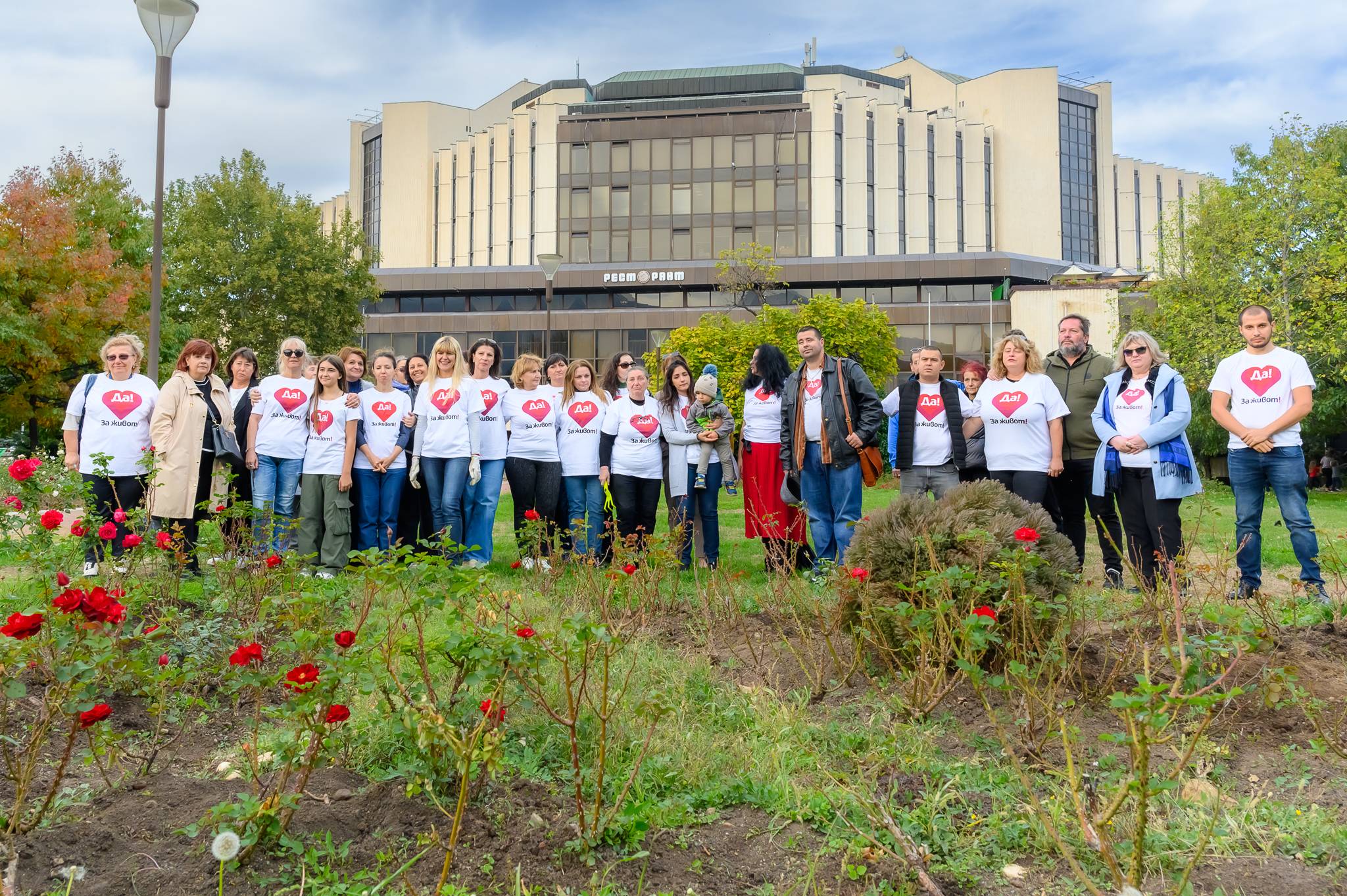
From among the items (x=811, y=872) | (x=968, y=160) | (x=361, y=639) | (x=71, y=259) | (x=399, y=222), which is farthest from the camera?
(x=399, y=222)

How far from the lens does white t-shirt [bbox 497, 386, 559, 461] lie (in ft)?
27.0

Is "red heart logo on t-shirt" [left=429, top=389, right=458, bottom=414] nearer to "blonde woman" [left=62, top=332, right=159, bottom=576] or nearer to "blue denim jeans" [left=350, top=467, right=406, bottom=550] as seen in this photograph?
"blue denim jeans" [left=350, top=467, right=406, bottom=550]

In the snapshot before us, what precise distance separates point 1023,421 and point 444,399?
4511mm

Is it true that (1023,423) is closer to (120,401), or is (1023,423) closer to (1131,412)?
(1131,412)

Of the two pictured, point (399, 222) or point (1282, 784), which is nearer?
point (1282, 784)

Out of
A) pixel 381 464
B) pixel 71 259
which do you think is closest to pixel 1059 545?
pixel 381 464

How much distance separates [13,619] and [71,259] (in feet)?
79.5

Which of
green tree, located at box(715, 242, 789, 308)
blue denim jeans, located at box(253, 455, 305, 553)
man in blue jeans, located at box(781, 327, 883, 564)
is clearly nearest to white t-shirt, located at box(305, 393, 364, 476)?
blue denim jeans, located at box(253, 455, 305, 553)

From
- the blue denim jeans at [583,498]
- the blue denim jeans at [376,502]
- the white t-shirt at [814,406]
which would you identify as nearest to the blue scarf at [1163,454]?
the white t-shirt at [814,406]

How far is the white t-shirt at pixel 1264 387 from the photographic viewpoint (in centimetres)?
649

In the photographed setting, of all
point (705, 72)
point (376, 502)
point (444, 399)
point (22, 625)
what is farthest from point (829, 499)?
point (705, 72)

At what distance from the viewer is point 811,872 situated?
253cm

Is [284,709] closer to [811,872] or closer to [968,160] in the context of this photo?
[811,872]

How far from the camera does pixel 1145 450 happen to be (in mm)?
6855
